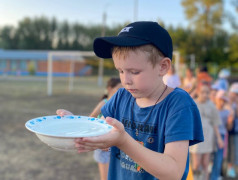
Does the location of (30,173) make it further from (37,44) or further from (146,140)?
(37,44)

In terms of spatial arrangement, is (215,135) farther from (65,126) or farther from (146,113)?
(65,126)

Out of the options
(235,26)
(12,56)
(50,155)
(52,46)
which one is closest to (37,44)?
(52,46)

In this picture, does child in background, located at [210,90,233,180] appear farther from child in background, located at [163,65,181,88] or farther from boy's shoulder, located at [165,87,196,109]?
boy's shoulder, located at [165,87,196,109]

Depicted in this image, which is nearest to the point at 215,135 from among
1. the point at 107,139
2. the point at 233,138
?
the point at 233,138

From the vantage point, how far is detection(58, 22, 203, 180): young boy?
41.5 inches

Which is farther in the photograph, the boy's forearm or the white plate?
the white plate

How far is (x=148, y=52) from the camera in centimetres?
119

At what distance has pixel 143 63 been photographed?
1184mm

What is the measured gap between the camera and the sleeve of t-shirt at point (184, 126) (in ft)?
3.82

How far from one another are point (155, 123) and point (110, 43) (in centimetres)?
46

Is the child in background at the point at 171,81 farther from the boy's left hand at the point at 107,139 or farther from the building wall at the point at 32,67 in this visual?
the building wall at the point at 32,67

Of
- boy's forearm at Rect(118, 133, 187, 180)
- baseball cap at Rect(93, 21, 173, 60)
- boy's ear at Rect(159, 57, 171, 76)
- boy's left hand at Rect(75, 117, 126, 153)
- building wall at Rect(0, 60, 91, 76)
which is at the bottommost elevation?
building wall at Rect(0, 60, 91, 76)

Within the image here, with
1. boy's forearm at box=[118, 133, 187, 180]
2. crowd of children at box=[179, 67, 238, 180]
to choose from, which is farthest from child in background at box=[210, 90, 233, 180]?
boy's forearm at box=[118, 133, 187, 180]

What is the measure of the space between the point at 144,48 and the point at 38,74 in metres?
42.1
